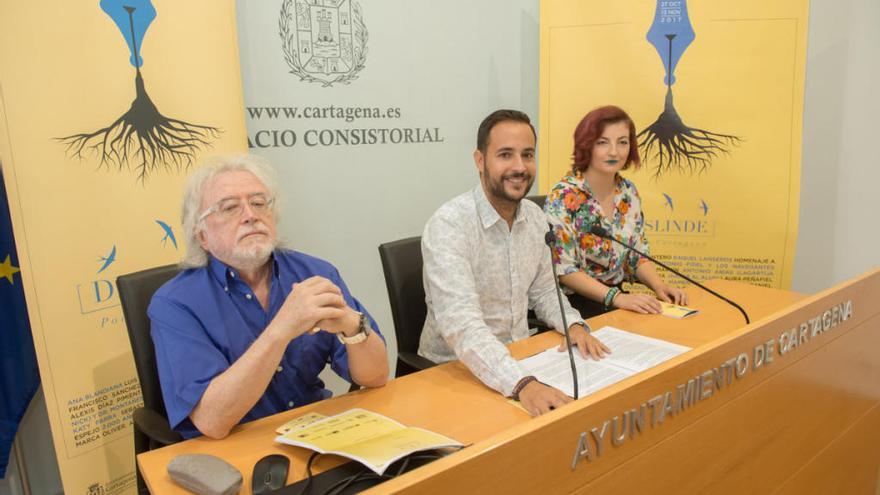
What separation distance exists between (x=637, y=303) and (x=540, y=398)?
90 centimetres

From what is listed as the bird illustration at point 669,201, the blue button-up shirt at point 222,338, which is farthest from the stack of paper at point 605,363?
the bird illustration at point 669,201

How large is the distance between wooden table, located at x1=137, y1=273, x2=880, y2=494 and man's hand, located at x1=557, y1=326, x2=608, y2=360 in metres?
0.07

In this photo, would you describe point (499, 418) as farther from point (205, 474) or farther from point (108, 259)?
point (108, 259)

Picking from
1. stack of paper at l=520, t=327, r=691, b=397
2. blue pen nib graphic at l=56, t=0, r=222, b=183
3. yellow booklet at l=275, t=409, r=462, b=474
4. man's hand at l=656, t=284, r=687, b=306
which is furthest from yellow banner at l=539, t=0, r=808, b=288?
yellow booklet at l=275, t=409, r=462, b=474

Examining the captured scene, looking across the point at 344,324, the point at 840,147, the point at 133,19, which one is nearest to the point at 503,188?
the point at 344,324

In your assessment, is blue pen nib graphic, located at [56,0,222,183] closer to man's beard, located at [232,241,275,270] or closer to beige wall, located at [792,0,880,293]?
man's beard, located at [232,241,275,270]

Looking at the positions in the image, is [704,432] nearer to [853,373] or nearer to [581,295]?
[853,373]

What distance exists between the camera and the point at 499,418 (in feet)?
4.32

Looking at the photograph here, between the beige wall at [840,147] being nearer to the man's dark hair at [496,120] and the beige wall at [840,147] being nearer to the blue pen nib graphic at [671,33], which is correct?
the blue pen nib graphic at [671,33]

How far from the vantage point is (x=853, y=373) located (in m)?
1.64

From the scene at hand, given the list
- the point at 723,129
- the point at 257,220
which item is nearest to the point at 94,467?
the point at 257,220

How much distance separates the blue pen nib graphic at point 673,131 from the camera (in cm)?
298

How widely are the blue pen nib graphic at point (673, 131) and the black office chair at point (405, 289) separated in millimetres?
1726

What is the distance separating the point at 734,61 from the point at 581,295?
1.59 meters
